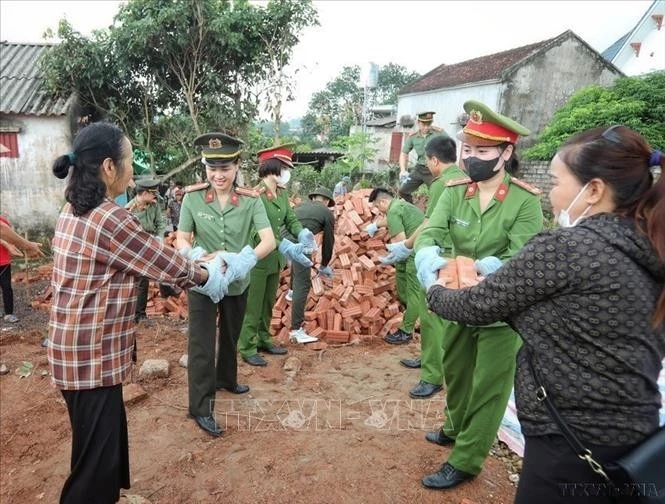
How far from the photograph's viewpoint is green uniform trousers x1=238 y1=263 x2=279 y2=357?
458 centimetres

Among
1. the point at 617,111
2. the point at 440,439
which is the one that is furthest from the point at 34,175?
the point at 617,111

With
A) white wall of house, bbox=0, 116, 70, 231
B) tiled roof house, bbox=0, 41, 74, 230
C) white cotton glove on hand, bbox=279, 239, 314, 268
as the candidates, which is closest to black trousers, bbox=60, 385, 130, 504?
white cotton glove on hand, bbox=279, 239, 314, 268

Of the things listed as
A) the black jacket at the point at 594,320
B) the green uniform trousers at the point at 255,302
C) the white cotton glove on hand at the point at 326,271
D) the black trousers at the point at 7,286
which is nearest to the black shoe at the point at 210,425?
the green uniform trousers at the point at 255,302

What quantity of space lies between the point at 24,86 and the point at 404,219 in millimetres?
9732

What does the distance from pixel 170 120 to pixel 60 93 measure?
2307mm

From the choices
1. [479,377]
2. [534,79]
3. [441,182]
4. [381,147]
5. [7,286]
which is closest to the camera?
[479,377]

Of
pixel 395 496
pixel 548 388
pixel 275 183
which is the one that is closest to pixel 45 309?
pixel 275 183

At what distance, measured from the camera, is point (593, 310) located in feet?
4.43

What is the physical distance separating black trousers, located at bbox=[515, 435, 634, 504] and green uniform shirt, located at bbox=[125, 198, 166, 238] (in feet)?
17.9

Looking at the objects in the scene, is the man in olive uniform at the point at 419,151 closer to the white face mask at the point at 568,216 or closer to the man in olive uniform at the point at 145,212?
the man in olive uniform at the point at 145,212

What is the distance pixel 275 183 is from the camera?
468 centimetres

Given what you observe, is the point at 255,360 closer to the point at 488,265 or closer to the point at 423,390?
the point at 423,390

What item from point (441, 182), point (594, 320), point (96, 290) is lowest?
point (96, 290)

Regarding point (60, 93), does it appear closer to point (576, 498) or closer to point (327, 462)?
point (327, 462)
